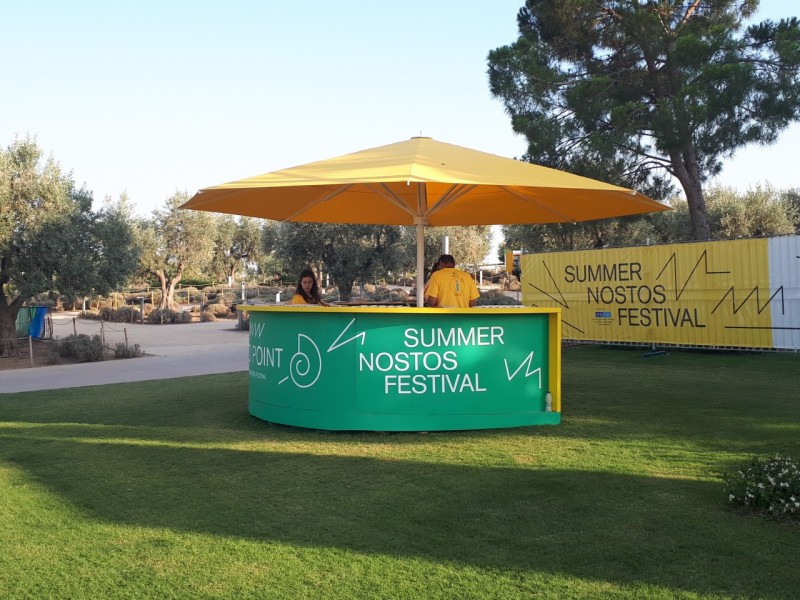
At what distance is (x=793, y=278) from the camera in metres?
14.4

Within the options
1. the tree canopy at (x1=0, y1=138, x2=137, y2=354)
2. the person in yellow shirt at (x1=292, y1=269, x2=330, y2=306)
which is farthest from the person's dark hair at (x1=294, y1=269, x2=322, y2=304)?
the tree canopy at (x1=0, y1=138, x2=137, y2=354)

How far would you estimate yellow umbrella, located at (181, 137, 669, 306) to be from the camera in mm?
Result: 7328

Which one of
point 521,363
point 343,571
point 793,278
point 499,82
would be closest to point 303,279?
point 521,363

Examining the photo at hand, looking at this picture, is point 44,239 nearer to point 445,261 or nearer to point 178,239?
point 445,261

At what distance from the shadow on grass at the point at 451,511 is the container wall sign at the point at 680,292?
33.0 feet

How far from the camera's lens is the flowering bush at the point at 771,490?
4793 millimetres

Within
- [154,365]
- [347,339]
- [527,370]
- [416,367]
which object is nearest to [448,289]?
[527,370]

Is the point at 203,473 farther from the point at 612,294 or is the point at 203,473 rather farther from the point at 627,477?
the point at 612,294

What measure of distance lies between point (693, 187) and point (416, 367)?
15.4 meters

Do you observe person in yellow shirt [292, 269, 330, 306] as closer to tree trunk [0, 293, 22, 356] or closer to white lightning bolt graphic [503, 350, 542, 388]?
white lightning bolt graphic [503, 350, 542, 388]

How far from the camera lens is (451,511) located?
5074mm

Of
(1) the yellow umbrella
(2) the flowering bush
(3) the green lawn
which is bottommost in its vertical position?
(3) the green lawn

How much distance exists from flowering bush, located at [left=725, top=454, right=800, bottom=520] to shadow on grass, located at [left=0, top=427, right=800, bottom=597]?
0.17 m

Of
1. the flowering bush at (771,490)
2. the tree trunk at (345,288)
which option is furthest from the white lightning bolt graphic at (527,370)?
the tree trunk at (345,288)
